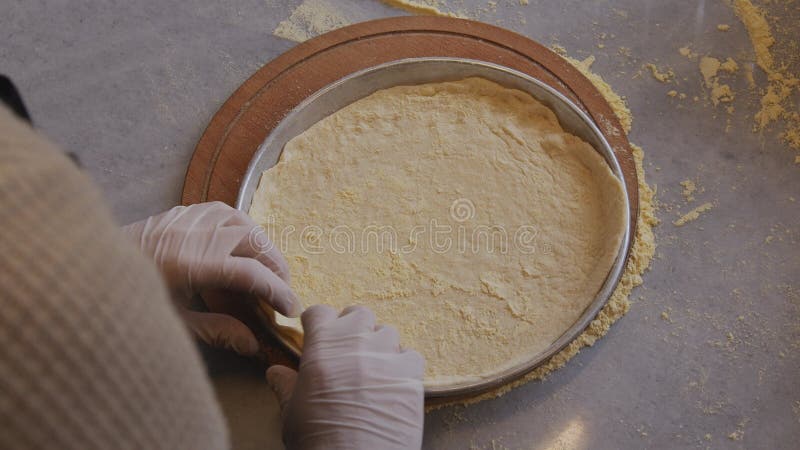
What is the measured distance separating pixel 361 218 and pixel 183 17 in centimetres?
100

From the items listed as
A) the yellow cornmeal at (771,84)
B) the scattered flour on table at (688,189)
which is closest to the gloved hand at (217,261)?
the scattered flour on table at (688,189)

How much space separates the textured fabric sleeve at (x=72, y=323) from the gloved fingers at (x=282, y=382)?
76 cm

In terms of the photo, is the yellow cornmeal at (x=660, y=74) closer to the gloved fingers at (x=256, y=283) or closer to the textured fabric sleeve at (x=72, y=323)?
the gloved fingers at (x=256, y=283)

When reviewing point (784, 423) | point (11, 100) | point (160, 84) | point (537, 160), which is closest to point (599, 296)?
point (537, 160)

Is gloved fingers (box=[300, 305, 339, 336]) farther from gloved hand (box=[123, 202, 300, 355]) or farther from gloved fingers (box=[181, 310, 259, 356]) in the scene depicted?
gloved fingers (box=[181, 310, 259, 356])

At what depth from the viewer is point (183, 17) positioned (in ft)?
6.43

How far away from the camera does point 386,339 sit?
1271 millimetres

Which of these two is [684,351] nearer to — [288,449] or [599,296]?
[599,296]

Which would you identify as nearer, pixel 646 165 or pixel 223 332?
pixel 223 332

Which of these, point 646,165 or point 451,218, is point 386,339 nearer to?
point 451,218

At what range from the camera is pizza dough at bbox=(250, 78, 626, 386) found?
1362 millimetres

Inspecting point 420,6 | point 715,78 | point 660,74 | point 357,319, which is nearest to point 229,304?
point 357,319

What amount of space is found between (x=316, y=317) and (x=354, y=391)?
0.18 m

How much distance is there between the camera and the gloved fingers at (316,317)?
1.28 meters
